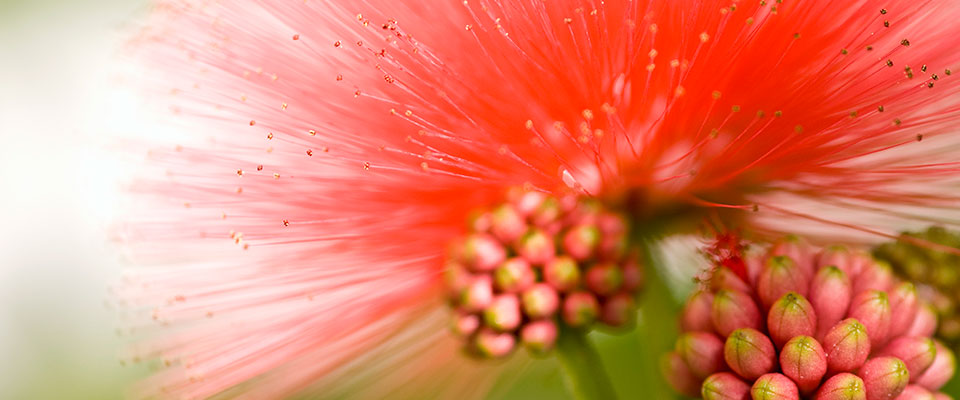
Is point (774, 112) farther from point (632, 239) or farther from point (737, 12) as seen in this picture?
point (632, 239)

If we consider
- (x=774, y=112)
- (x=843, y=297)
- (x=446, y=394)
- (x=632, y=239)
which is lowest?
(x=446, y=394)

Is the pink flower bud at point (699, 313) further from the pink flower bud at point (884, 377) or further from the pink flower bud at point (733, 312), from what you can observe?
the pink flower bud at point (884, 377)

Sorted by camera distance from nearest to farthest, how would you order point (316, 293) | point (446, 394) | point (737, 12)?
point (737, 12) < point (316, 293) < point (446, 394)

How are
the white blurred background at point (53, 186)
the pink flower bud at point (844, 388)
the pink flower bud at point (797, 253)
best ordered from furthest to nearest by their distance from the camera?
the white blurred background at point (53, 186) < the pink flower bud at point (797, 253) < the pink flower bud at point (844, 388)

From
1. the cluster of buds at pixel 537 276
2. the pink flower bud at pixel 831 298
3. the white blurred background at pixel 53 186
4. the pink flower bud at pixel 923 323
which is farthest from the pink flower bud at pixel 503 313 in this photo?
the white blurred background at pixel 53 186

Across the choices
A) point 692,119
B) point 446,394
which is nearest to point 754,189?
point 692,119

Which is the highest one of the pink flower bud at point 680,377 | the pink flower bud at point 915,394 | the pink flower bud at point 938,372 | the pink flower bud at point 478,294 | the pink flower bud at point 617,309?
the pink flower bud at point 478,294

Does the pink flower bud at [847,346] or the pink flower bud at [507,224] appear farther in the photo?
the pink flower bud at [507,224]

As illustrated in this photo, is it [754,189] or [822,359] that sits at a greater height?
[754,189]

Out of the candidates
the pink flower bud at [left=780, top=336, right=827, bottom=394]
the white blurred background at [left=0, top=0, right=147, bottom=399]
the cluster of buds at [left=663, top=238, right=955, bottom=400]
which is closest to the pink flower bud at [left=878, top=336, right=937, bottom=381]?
the cluster of buds at [left=663, top=238, right=955, bottom=400]
